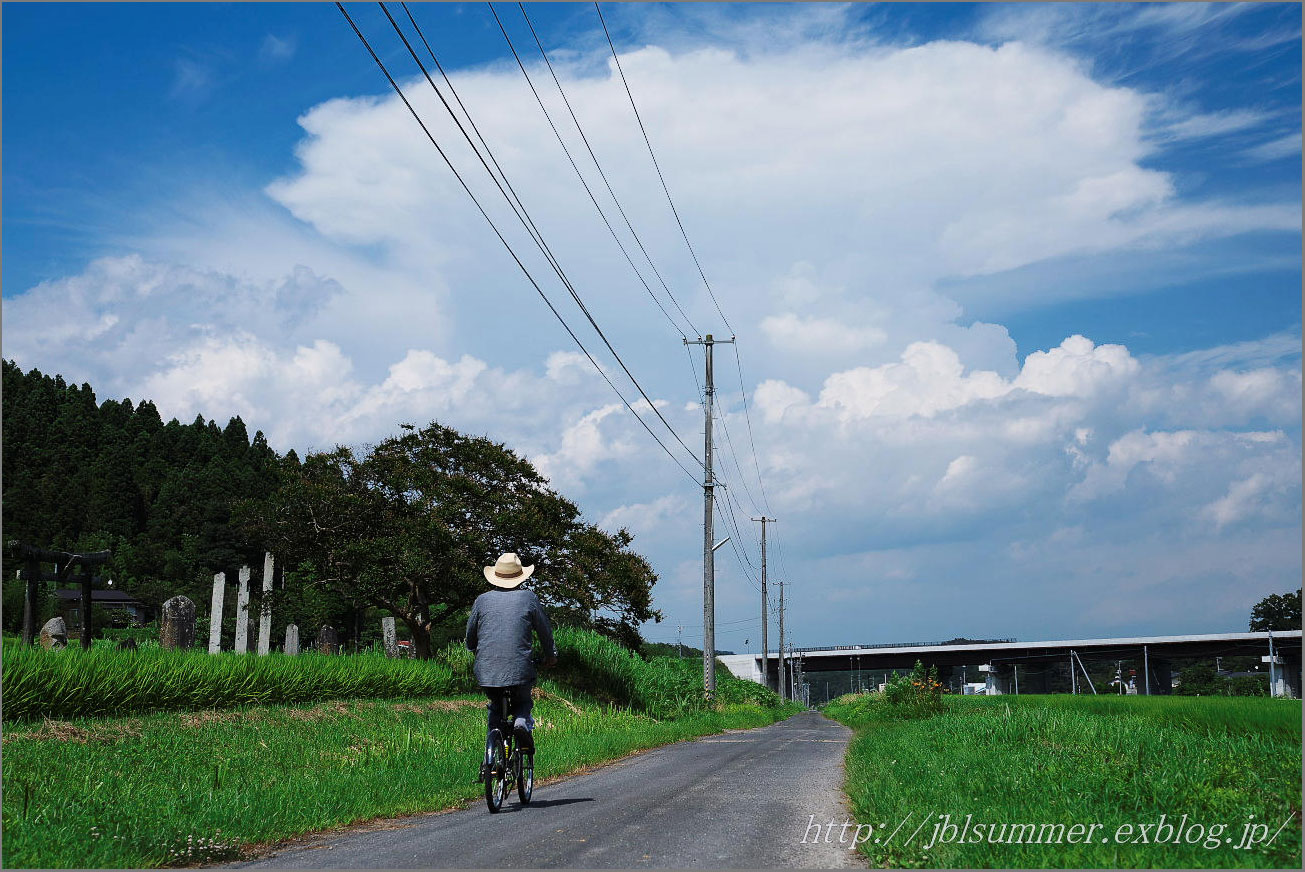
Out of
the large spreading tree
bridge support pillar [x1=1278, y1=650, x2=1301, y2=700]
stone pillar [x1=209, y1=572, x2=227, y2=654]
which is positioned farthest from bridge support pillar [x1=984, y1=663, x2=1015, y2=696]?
stone pillar [x1=209, y1=572, x2=227, y2=654]

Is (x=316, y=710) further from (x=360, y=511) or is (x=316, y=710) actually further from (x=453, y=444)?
(x=453, y=444)

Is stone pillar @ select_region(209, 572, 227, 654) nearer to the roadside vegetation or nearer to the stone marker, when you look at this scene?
the stone marker

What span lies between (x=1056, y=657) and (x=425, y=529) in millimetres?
96771

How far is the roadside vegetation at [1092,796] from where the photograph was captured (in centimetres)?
607

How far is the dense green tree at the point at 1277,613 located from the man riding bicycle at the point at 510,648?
9385cm

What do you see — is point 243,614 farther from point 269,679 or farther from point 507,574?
point 507,574

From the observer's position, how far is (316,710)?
16766 millimetres

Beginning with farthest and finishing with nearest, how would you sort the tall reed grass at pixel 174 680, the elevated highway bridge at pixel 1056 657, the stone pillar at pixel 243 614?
the elevated highway bridge at pixel 1056 657 < the stone pillar at pixel 243 614 < the tall reed grass at pixel 174 680

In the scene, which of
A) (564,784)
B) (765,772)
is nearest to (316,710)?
(564,784)

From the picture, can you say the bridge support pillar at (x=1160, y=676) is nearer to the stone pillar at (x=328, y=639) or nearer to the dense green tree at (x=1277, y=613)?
the dense green tree at (x=1277, y=613)

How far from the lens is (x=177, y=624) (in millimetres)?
18984

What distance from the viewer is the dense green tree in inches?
3585

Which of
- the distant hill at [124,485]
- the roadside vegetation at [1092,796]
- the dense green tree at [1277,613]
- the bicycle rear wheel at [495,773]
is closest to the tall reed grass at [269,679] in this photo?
the bicycle rear wheel at [495,773]

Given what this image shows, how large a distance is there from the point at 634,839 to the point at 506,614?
2.96 meters
